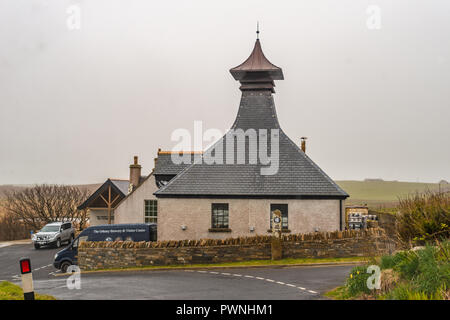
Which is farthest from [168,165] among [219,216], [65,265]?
[65,265]

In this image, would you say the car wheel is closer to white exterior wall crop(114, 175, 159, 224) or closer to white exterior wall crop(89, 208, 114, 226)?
white exterior wall crop(114, 175, 159, 224)

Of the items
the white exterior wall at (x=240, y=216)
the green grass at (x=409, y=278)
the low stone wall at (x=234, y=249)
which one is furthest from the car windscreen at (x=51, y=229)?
the green grass at (x=409, y=278)

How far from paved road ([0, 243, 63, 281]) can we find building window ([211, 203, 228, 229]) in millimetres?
9237

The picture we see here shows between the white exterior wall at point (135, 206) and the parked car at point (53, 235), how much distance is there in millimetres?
6995

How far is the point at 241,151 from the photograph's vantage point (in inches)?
1241

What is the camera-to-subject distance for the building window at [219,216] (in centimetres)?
2941

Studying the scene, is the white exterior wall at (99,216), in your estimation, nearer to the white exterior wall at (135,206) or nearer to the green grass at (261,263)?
the white exterior wall at (135,206)

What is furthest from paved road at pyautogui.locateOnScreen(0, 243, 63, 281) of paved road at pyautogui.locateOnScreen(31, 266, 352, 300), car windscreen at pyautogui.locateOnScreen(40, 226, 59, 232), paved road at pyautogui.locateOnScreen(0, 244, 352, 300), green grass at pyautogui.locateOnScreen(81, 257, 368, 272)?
paved road at pyautogui.locateOnScreen(31, 266, 352, 300)

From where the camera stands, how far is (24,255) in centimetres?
3859

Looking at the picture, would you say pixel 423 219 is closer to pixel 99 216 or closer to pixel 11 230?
pixel 99 216

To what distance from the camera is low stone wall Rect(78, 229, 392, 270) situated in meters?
23.8

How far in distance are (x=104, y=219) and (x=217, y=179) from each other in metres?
20.4
